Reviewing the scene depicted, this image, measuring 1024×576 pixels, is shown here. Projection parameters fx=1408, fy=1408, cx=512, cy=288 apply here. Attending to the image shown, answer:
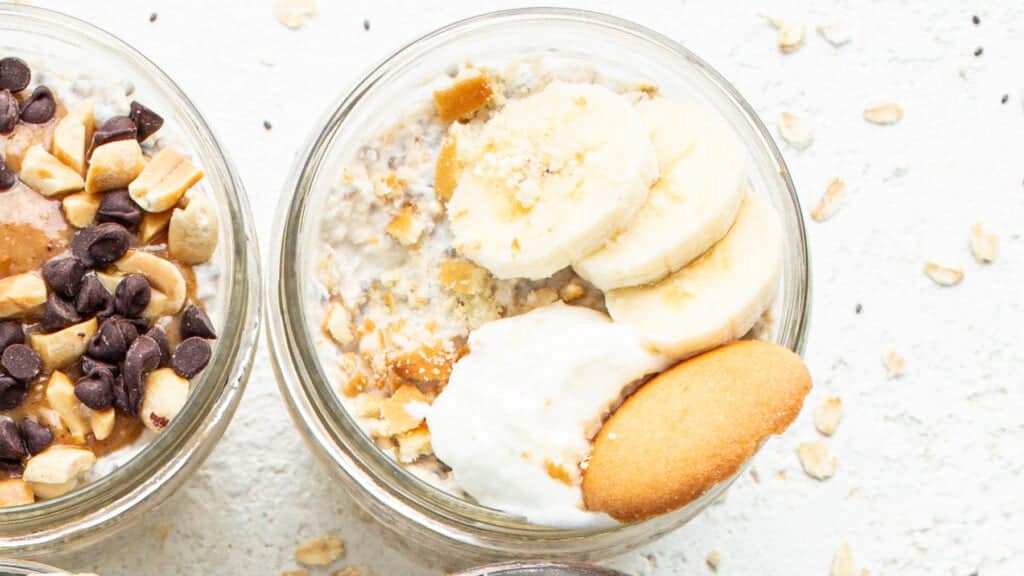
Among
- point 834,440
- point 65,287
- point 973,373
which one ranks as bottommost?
point 973,373

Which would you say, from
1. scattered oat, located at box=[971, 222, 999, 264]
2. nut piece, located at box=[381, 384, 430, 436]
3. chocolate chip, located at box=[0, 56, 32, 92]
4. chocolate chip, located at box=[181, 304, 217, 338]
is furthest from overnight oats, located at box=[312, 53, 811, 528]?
scattered oat, located at box=[971, 222, 999, 264]

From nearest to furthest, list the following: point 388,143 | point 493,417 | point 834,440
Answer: point 493,417 → point 388,143 → point 834,440

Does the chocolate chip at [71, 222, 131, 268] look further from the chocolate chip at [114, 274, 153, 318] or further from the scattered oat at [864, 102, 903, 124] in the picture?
the scattered oat at [864, 102, 903, 124]

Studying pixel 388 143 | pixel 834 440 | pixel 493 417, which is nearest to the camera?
pixel 493 417

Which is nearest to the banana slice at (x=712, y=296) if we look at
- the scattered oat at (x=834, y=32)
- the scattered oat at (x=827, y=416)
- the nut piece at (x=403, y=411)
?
the nut piece at (x=403, y=411)

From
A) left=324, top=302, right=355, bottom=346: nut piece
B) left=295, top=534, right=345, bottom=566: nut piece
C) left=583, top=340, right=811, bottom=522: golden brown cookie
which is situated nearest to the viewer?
left=583, top=340, right=811, bottom=522: golden brown cookie

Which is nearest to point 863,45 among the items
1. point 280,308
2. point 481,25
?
point 481,25

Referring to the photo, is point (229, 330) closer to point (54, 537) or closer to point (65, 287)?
point (65, 287)
